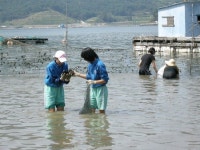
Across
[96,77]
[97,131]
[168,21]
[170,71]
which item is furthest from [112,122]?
[168,21]

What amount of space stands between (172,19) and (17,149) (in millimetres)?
39522

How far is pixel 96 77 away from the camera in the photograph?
10.9 m

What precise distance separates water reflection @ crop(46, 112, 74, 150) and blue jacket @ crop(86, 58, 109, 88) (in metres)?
1.17

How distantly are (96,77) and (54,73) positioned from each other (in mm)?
979

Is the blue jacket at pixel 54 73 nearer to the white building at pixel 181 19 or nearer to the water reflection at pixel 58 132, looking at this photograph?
the water reflection at pixel 58 132

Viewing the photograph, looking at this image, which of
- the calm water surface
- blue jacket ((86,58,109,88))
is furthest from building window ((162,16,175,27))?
blue jacket ((86,58,109,88))

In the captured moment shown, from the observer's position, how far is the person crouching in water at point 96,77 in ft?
35.3

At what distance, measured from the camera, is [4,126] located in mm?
11156

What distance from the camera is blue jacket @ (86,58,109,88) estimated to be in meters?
10.8

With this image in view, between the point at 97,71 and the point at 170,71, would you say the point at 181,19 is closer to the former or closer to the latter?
the point at 170,71

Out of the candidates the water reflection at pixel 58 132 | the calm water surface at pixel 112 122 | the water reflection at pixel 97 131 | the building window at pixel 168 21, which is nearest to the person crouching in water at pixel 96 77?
the water reflection at pixel 97 131

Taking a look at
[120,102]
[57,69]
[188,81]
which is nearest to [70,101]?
[120,102]

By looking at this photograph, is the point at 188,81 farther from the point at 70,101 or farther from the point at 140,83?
the point at 70,101

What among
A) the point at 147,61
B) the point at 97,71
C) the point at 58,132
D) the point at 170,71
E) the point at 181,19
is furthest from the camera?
the point at 181,19
